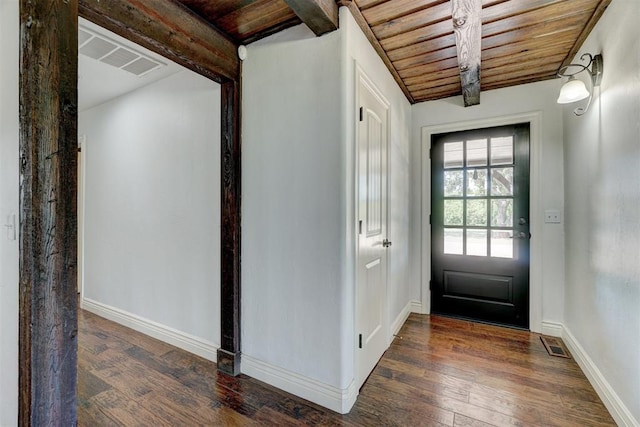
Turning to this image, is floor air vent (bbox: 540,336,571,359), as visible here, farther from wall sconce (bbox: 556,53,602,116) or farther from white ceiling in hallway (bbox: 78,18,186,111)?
white ceiling in hallway (bbox: 78,18,186,111)

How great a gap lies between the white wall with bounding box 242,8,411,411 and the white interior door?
13 cm

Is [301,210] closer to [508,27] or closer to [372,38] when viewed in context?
[372,38]

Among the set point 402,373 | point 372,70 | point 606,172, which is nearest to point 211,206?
point 372,70

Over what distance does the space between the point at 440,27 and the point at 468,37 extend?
21cm

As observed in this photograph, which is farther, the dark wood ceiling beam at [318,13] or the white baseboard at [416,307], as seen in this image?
the white baseboard at [416,307]

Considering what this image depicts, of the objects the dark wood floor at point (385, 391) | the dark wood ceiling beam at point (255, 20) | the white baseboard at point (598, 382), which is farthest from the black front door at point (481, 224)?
the dark wood ceiling beam at point (255, 20)

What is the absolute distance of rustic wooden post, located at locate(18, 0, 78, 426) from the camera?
1.09m

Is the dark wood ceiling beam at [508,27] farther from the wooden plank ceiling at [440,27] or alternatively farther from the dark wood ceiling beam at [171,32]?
the dark wood ceiling beam at [171,32]

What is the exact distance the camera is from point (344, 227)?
1636 mm

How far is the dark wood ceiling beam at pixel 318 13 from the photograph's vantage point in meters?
1.44

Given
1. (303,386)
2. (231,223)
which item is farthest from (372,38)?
(303,386)

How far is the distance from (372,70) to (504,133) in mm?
1641

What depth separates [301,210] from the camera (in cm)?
177

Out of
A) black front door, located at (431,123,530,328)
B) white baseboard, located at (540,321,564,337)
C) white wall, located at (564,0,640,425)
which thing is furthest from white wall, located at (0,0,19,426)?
white baseboard, located at (540,321,564,337)
